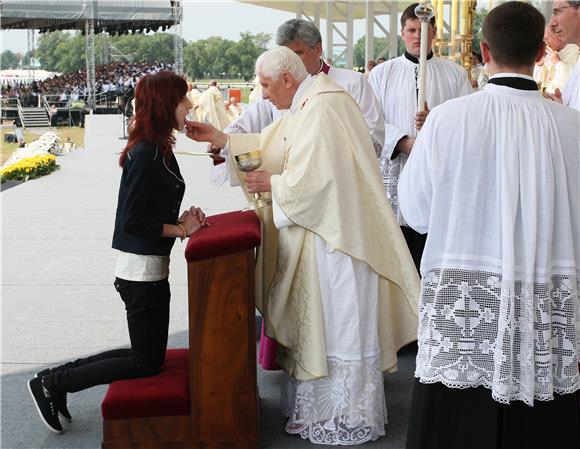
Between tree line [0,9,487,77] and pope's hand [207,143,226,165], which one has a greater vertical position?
tree line [0,9,487,77]

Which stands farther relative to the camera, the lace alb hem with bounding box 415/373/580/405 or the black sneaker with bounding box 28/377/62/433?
the black sneaker with bounding box 28/377/62/433

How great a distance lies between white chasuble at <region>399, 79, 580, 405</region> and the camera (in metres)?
2.79

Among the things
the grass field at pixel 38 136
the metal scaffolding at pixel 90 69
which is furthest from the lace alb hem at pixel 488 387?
the metal scaffolding at pixel 90 69

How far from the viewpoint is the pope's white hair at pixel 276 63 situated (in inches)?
152

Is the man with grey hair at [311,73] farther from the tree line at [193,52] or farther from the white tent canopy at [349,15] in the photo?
the tree line at [193,52]

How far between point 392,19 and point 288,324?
24.9m

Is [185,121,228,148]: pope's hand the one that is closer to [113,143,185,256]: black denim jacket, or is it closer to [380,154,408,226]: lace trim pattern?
[113,143,185,256]: black denim jacket

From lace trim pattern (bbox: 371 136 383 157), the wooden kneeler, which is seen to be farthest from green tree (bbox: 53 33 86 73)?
the wooden kneeler

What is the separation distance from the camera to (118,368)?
379cm

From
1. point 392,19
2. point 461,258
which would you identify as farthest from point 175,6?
point 461,258

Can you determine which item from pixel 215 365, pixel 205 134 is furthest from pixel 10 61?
pixel 215 365

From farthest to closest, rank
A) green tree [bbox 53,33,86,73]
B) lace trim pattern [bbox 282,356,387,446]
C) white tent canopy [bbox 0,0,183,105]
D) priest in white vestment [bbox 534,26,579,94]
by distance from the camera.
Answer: green tree [bbox 53,33,86,73], white tent canopy [bbox 0,0,183,105], priest in white vestment [bbox 534,26,579,94], lace trim pattern [bbox 282,356,387,446]

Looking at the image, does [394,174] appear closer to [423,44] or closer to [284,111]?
[284,111]

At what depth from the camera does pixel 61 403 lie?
13.2 feet
